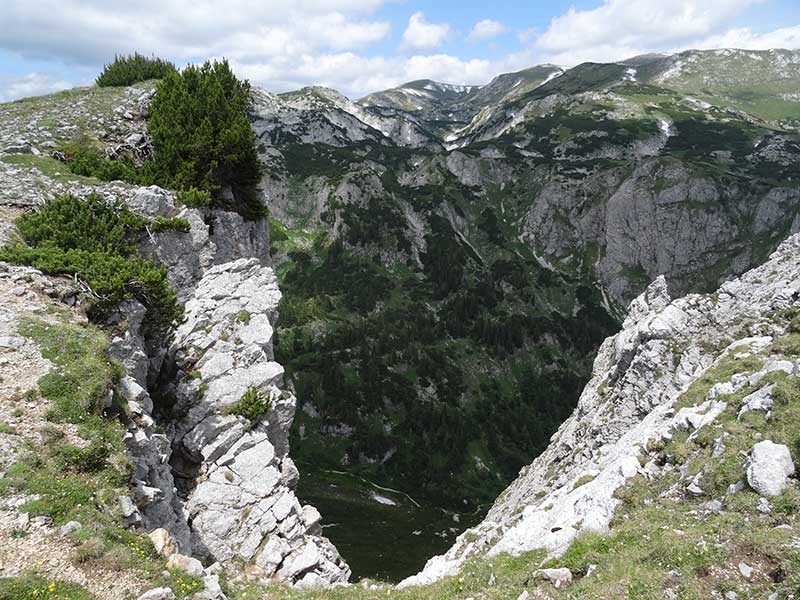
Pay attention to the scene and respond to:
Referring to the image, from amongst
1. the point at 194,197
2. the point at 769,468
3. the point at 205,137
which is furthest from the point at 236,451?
the point at 769,468

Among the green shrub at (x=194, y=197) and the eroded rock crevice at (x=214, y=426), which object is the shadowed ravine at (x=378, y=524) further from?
the green shrub at (x=194, y=197)

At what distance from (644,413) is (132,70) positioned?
189 feet

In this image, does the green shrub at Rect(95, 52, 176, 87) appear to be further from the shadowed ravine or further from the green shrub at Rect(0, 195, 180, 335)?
the shadowed ravine

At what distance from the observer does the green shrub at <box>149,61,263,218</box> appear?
117 feet

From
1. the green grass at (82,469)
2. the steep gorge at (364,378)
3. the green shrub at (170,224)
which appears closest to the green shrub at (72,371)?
the green grass at (82,469)

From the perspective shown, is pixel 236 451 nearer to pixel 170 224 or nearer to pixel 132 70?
pixel 170 224

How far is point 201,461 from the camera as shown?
26844 mm

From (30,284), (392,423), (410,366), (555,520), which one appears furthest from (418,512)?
(30,284)

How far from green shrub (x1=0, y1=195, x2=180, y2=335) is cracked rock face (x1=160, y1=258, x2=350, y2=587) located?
3464 mm

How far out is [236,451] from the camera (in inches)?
1078

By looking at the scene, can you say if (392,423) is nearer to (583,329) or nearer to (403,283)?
(403,283)

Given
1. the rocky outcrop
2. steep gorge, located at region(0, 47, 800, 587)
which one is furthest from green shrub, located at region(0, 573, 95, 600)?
the rocky outcrop

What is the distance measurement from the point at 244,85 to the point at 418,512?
99547 millimetres

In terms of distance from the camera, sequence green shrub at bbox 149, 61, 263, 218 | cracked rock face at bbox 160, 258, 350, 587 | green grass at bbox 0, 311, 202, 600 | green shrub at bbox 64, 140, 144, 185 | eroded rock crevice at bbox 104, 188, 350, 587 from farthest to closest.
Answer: green shrub at bbox 149, 61, 263, 218 < green shrub at bbox 64, 140, 144, 185 < cracked rock face at bbox 160, 258, 350, 587 < eroded rock crevice at bbox 104, 188, 350, 587 < green grass at bbox 0, 311, 202, 600
